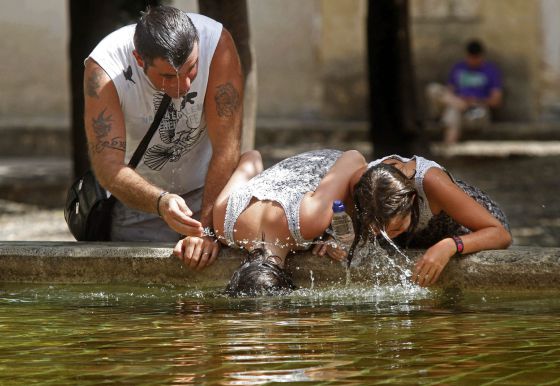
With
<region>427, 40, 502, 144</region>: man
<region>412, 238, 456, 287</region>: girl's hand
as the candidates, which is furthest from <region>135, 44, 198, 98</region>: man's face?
<region>427, 40, 502, 144</region>: man

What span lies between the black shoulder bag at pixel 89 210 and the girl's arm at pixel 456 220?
161 centimetres

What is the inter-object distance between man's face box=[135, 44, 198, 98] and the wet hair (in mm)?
777

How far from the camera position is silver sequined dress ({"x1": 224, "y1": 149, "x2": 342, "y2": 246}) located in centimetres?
547

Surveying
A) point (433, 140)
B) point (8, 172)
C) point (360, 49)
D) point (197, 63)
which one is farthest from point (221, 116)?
point (360, 49)

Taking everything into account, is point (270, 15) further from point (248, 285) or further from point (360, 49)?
point (248, 285)

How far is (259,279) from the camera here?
5.32 meters

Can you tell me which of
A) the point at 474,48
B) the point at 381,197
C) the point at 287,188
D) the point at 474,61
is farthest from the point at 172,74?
the point at 474,61

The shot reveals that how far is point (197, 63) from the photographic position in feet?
18.5

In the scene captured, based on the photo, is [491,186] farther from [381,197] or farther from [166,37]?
[166,37]

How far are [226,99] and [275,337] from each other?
1.54 metres

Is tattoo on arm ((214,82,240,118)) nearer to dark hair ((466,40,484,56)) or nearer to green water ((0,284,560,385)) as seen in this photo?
green water ((0,284,560,385))

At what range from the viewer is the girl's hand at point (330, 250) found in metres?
5.51

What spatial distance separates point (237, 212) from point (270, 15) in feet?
40.5

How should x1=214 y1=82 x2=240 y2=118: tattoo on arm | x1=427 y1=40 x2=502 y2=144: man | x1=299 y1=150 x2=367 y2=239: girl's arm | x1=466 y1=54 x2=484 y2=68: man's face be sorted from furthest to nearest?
x1=466 y1=54 x2=484 y2=68: man's face → x1=427 y1=40 x2=502 y2=144: man → x1=214 y1=82 x2=240 y2=118: tattoo on arm → x1=299 y1=150 x2=367 y2=239: girl's arm
